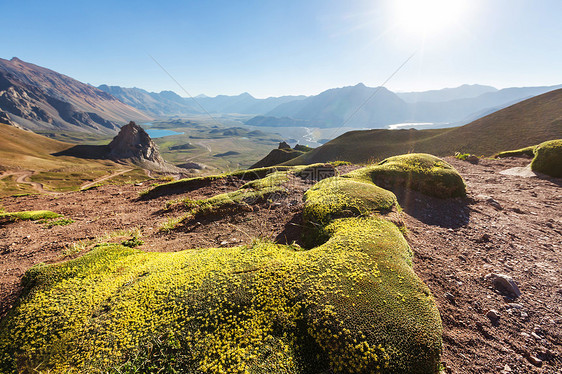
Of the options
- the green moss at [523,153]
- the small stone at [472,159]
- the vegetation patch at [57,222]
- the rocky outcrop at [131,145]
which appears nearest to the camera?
the vegetation patch at [57,222]

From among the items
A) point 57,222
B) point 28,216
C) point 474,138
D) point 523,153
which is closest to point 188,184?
point 57,222

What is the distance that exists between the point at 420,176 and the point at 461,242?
14.3ft

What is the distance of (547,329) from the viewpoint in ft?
12.8

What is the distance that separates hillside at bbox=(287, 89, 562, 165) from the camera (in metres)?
35.9

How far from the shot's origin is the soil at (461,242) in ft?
12.3

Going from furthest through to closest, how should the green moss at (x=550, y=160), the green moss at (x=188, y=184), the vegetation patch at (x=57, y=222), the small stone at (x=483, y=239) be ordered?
the green moss at (x=188, y=184)
the green moss at (x=550, y=160)
the vegetation patch at (x=57, y=222)
the small stone at (x=483, y=239)

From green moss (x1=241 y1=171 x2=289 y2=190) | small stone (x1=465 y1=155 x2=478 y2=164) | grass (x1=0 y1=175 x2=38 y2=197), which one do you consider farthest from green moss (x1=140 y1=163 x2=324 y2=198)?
grass (x1=0 y1=175 x2=38 y2=197)

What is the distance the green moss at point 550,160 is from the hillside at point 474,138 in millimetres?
21334

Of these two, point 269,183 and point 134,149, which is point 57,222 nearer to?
point 269,183

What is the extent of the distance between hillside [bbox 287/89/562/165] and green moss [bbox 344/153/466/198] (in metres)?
26.8

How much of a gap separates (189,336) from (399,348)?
3.05 metres

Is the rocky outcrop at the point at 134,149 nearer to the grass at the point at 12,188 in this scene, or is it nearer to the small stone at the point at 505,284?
the grass at the point at 12,188

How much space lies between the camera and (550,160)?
12602 mm

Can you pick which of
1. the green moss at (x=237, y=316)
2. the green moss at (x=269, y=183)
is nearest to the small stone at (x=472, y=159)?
the green moss at (x=269, y=183)
